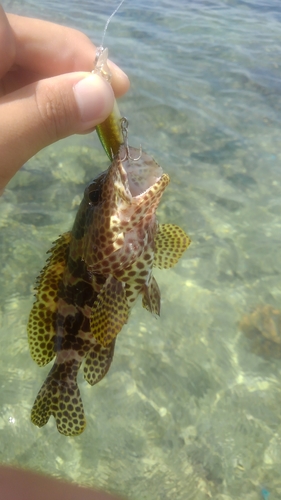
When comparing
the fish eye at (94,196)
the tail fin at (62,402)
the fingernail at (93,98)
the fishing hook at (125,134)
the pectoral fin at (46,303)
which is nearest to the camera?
the fingernail at (93,98)

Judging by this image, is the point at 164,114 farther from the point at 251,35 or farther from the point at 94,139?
the point at 251,35

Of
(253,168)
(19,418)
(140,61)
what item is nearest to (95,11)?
(140,61)

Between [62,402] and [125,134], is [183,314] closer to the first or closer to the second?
[62,402]

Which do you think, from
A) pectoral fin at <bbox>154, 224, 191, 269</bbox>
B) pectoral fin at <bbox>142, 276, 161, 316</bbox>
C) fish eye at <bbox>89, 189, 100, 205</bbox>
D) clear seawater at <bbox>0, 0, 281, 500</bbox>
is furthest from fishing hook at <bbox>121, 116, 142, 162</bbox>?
clear seawater at <bbox>0, 0, 281, 500</bbox>

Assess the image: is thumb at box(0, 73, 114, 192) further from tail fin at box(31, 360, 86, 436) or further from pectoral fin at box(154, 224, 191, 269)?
tail fin at box(31, 360, 86, 436)

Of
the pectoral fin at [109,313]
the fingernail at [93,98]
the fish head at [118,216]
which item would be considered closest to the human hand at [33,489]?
Answer: the pectoral fin at [109,313]

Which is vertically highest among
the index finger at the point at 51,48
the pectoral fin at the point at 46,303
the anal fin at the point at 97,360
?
the index finger at the point at 51,48

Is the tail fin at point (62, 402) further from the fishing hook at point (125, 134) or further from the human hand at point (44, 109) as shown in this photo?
the fishing hook at point (125, 134)
